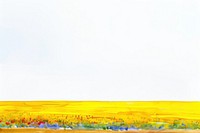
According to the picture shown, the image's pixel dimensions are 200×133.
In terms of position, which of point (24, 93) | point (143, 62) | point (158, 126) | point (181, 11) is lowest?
point (158, 126)

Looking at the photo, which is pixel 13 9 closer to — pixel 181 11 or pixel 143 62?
pixel 143 62

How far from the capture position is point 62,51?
150 centimetres

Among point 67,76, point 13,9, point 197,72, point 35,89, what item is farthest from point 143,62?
point 13,9

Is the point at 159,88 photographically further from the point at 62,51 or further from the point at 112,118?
the point at 62,51

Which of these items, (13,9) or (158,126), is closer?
(158,126)

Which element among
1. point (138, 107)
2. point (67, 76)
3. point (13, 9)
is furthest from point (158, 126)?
point (13, 9)

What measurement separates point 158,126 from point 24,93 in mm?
636

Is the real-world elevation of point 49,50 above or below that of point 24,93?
above

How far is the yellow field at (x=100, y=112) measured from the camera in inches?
56.7

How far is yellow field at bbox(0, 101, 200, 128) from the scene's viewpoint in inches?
56.7

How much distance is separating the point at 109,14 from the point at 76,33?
0.18 m

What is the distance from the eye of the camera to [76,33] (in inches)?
59.6

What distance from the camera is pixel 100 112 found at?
146 centimetres

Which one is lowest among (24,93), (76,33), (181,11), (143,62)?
(24,93)
